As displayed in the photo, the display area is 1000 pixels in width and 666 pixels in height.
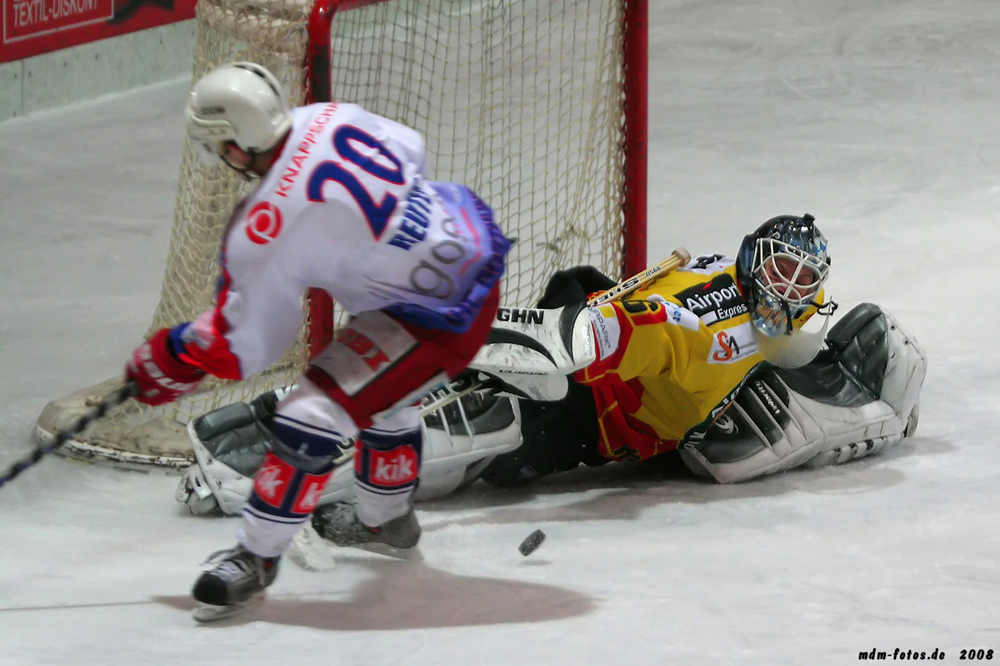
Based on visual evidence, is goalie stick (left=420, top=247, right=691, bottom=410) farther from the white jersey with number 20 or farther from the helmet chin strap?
Result: the white jersey with number 20

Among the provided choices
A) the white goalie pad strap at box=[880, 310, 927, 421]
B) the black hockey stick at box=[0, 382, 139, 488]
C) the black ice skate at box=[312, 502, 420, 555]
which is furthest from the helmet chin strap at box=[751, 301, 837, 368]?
the black hockey stick at box=[0, 382, 139, 488]

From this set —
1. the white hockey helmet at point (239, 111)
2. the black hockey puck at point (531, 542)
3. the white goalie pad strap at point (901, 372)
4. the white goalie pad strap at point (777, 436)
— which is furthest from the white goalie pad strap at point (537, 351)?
the white goalie pad strap at point (901, 372)

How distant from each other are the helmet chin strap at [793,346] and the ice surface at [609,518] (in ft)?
0.91

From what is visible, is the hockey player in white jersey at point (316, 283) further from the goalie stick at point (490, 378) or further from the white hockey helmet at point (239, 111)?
the goalie stick at point (490, 378)

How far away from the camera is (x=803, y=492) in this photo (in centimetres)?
355

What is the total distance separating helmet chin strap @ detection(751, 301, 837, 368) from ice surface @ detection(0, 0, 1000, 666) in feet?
0.91

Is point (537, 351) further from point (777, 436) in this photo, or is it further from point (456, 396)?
point (777, 436)

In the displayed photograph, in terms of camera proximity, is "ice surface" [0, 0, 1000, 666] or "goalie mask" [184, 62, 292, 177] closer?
"goalie mask" [184, 62, 292, 177]

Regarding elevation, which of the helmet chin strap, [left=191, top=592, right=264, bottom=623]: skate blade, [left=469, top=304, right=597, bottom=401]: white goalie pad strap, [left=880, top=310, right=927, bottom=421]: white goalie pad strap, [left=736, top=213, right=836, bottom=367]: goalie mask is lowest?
[left=191, top=592, right=264, bottom=623]: skate blade

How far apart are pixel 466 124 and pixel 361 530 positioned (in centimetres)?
165

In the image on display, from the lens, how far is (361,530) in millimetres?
3170

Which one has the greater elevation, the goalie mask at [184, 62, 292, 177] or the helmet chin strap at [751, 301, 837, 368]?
the goalie mask at [184, 62, 292, 177]

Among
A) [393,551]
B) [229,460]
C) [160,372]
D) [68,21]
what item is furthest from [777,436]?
[68,21]

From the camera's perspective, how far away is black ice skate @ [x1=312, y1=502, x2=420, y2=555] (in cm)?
312
